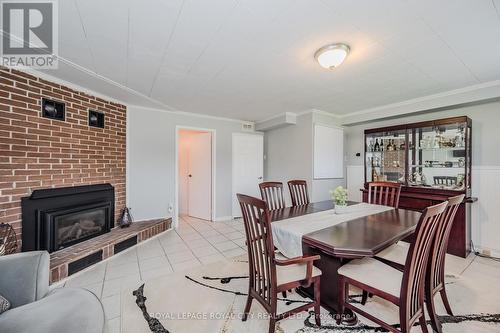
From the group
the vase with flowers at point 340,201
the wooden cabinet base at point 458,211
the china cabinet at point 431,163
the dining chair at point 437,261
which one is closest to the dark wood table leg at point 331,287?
the dining chair at point 437,261

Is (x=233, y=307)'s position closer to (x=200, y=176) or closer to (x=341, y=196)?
(x=341, y=196)

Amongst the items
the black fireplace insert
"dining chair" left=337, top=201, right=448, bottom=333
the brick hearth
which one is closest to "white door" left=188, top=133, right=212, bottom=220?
the brick hearth

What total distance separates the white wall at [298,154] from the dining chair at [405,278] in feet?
8.60

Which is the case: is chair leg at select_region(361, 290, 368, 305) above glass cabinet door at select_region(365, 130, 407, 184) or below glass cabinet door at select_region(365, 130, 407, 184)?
below

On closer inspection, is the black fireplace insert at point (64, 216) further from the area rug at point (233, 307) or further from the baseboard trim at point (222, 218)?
the baseboard trim at point (222, 218)

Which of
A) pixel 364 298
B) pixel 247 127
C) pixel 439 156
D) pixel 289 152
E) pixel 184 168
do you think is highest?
pixel 247 127

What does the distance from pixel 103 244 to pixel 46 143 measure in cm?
142

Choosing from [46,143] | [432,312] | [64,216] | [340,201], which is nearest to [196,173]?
[64,216]

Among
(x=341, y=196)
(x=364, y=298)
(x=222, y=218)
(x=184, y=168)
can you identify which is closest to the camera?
(x=364, y=298)

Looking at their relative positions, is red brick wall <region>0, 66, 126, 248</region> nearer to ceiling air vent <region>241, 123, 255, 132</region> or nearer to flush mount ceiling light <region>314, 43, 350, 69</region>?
ceiling air vent <region>241, 123, 255, 132</region>

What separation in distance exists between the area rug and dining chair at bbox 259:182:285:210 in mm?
893

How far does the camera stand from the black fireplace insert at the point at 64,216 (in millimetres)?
2443

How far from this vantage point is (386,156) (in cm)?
393

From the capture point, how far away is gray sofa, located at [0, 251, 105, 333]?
108 centimetres
